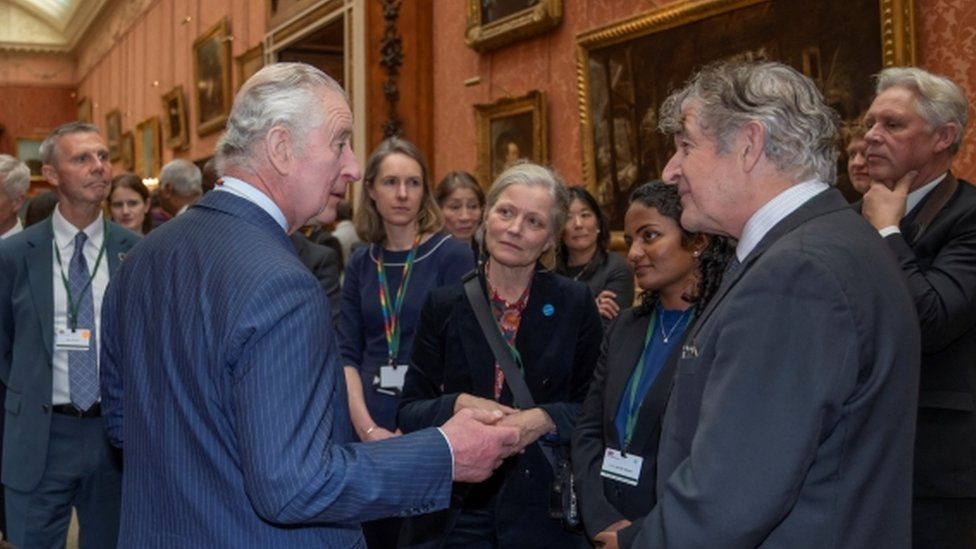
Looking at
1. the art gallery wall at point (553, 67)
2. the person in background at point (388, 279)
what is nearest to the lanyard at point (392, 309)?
the person in background at point (388, 279)

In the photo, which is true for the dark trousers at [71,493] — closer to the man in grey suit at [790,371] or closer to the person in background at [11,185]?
the person in background at [11,185]

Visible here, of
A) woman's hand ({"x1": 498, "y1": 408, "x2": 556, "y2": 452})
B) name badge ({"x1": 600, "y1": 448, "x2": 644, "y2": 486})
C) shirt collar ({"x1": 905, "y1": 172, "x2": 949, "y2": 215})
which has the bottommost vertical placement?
name badge ({"x1": 600, "y1": 448, "x2": 644, "y2": 486})

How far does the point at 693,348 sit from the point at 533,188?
163 cm

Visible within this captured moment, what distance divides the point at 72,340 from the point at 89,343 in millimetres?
66

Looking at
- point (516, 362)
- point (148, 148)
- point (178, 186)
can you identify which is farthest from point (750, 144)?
point (148, 148)

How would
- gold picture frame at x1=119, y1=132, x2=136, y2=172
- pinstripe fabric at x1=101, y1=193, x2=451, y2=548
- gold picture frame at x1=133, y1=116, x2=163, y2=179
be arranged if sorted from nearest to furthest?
pinstripe fabric at x1=101, y1=193, x2=451, y2=548 → gold picture frame at x1=133, y1=116, x2=163, y2=179 → gold picture frame at x1=119, y1=132, x2=136, y2=172

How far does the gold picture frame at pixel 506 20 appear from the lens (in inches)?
282

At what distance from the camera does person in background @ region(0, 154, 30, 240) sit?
17.6 feet

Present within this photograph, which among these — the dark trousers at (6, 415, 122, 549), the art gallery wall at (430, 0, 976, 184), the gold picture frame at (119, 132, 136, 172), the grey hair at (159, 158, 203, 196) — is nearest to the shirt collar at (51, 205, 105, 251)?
the dark trousers at (6, 415, 122, 549)

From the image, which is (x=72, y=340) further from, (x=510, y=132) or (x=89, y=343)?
(x=510, y=132)

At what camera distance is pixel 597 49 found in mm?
6730

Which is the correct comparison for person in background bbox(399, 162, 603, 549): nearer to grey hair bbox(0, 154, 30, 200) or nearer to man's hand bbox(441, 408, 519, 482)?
man's hand bbox(441, 408, 519, 482)

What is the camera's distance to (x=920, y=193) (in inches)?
131

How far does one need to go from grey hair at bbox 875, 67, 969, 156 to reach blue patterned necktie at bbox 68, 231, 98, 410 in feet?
10.5
